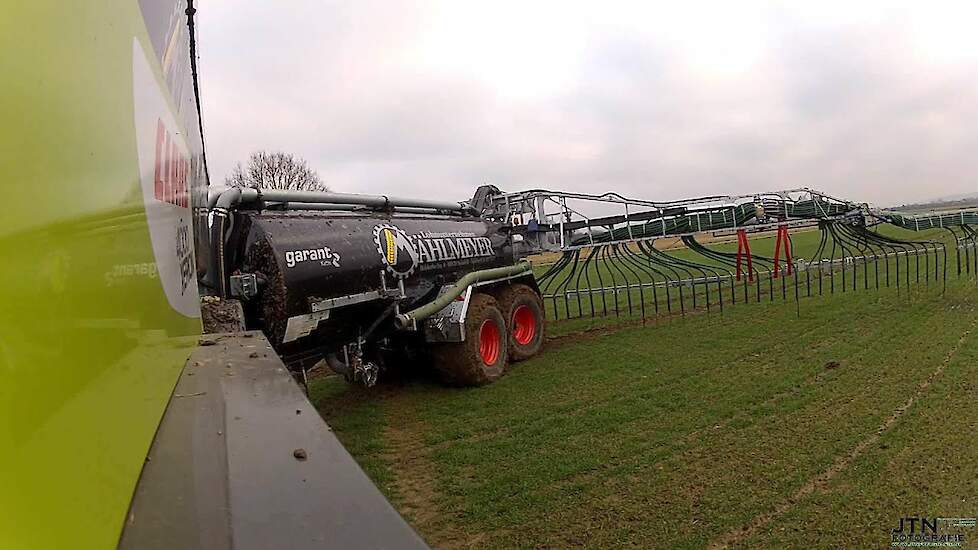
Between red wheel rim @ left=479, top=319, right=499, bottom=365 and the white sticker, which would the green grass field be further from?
the white sticker

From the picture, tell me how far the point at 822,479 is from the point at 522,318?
5064 millimetres

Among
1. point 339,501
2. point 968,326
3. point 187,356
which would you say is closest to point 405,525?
point 339,501

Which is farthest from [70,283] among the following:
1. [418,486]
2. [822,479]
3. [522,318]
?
[522,318]

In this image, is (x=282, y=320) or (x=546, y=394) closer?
(x=282, y=320)

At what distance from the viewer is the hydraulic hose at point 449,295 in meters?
5.78

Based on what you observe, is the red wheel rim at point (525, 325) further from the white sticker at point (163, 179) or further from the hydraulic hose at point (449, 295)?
the white sticker at point (163, 179)

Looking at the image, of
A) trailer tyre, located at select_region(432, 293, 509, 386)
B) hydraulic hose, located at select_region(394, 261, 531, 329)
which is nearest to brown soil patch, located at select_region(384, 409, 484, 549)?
trailer tyre, located at select_region(432, 293, 509, 386)

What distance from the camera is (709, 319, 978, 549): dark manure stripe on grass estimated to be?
129 inches

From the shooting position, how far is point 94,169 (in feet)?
3.28

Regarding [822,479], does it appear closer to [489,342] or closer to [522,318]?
[489,342]

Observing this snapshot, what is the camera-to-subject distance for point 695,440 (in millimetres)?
4652

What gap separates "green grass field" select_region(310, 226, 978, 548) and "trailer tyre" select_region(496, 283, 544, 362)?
0.32 m

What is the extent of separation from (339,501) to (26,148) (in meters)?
0.69

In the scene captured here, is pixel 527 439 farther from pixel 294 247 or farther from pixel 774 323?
pixel 774 323
